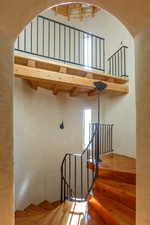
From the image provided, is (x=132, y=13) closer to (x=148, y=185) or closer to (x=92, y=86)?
(x=148, y=185)

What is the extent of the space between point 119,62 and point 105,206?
3.41m

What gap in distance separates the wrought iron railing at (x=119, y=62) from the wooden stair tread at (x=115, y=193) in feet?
8.65

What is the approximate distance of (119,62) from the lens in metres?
4.32

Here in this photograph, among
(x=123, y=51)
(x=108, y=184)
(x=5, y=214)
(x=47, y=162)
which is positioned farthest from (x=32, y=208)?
(x=123, y=51)

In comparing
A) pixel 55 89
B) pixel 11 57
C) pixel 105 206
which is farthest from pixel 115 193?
pixel 55 89

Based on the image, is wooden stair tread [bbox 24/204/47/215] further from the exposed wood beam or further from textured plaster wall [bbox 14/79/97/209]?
the exposed wood beam

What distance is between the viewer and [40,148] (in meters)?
4.07

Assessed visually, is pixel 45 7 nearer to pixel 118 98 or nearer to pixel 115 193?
pixel 115 193

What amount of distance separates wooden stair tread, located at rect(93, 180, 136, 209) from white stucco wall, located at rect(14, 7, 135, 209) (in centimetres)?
139

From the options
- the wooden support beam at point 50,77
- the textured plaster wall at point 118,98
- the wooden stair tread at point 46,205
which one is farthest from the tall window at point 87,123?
the wooden stair tread at point 46,205

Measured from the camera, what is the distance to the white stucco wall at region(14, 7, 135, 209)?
3.36m

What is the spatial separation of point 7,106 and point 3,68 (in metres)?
0.24

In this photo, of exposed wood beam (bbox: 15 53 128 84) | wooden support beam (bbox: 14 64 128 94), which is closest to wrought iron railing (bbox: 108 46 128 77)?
exposed wood beam (bbox: 15 53 128 84)

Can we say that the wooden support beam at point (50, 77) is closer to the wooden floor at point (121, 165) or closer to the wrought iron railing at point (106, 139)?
the wrought iron railing at point (106, 139)
